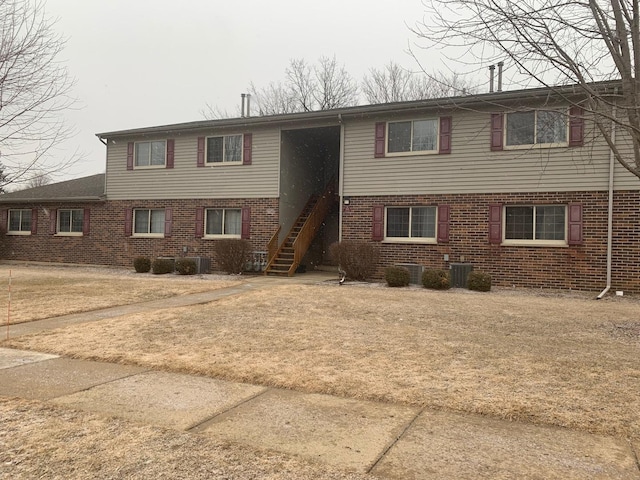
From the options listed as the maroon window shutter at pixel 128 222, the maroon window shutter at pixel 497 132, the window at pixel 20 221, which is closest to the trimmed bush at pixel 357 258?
the maroon window shutter at pixel 497 132

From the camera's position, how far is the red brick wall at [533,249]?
40.5 feet

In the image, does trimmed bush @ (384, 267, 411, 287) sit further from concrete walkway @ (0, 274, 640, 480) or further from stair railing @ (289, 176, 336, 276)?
concrete walkway @ (0, 274, 640, 480)

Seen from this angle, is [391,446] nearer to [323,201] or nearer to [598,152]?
[598,152]

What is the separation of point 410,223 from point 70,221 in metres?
14.4

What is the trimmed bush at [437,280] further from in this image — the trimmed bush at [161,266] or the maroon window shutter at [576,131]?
the trimmed bush at [161,266]

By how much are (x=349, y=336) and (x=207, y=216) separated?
42.4ft

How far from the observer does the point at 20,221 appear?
21.6 metres

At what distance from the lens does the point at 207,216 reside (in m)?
18.3

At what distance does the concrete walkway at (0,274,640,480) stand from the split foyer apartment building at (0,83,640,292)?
19.6 ft

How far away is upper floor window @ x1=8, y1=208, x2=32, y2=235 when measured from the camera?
2134 centimetres

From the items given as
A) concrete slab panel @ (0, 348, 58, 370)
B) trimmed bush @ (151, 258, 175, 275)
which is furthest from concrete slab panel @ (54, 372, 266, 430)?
trimmed bush @ (151, 258, 175, 275)

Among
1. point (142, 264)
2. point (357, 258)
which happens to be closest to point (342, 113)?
point (357, 258)

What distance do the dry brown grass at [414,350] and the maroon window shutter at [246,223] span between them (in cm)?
792

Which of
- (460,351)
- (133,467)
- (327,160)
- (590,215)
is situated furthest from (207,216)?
(133,467)
